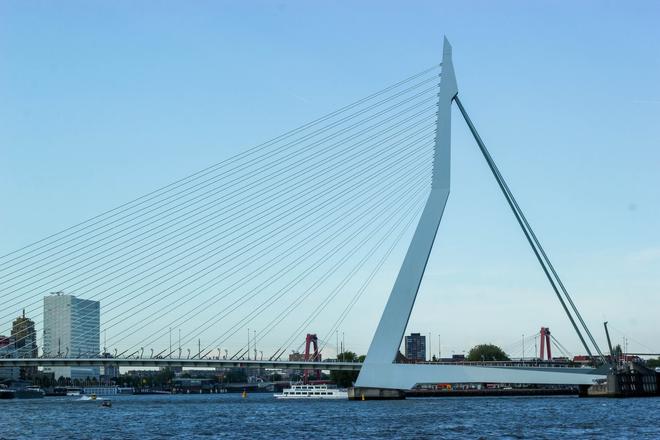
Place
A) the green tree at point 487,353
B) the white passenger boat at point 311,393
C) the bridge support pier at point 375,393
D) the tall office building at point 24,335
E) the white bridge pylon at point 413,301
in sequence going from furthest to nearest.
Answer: the green tree at point 487,353
the white passenger boat at point 311,393
the tall office building at point 24,335
the bridge support pier at point 375,393
the white bridge pylon at point 413,301

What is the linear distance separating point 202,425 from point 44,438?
8.57 metres

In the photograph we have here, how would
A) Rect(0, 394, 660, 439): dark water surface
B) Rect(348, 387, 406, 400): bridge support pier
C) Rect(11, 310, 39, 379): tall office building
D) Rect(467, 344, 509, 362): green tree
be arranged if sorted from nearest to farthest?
1. Rect(0, 394, 660, 439): dark water surface
2. Rect(348, 387, 406, 400): bridge support pier
3. Rect(11, 310, 39, 379): tall office building
4. Rect(467, 344, 509, 362): green tree

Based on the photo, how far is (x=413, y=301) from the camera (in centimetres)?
5247

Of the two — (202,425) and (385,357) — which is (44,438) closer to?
(202,425)

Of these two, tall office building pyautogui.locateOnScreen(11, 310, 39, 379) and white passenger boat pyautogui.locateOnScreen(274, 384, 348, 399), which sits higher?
tall office building pyautogui.locateOnScreen(11, 310, 39, 379)

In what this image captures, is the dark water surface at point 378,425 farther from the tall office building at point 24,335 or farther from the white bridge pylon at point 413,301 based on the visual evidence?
the tall office building at point 24,335

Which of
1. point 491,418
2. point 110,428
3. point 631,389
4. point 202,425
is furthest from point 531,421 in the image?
point 631,389

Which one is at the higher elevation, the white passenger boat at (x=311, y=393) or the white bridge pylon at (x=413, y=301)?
the white bridge pylon at (x=413, y=301)

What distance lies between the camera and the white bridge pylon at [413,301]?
5284 cm

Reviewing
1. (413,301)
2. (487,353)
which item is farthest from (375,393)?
(487,353)

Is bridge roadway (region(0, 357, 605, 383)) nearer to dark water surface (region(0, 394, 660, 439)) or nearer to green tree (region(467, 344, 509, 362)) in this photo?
dark water surface (region(0, 394, 660, 439))

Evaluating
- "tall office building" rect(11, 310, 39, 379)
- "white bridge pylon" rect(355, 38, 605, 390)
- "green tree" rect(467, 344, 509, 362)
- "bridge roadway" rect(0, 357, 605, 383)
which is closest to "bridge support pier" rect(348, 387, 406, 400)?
"white bridge pylon" rect(355, 38, 605, 390)

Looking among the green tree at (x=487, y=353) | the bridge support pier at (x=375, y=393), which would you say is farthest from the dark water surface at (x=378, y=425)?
the green tree at (x=487, y=353)

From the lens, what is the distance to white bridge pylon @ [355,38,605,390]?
52.8 metres
